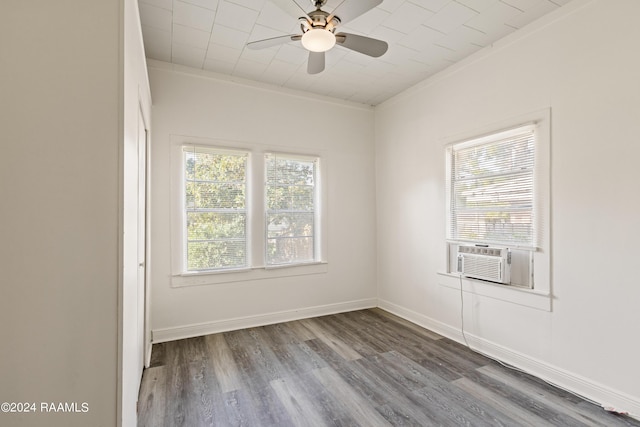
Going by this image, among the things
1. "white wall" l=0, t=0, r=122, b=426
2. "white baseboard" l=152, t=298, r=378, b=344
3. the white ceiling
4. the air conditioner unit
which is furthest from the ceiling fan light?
"white baseboard" l=152, t=298, r=378, b=344

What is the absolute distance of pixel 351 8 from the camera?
1.91m

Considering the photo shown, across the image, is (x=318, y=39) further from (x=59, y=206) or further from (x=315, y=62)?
(x=59, y=206)

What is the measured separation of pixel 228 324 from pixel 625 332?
3559mm

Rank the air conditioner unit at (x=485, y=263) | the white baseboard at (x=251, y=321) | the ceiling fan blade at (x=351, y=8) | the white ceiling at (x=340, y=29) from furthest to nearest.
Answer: the white baseboard at (x=251, y=321)
the air conditioner unit at (x=485, y=263)
the white ceiling at (x=340, y=29)
the ceiling fan blade at (x=351, y=8)

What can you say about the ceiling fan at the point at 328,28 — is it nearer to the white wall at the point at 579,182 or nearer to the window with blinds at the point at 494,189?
the white wall at the point at 579,182

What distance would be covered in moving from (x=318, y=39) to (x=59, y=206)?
1.72 meters

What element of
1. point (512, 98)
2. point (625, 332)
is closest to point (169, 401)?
point (625, 332)

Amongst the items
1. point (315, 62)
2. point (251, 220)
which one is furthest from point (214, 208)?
point (315, 62)

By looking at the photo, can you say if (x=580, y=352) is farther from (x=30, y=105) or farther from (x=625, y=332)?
(x=30, y=105)

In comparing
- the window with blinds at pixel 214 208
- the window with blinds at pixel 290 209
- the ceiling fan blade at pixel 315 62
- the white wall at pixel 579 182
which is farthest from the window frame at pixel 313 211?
the white wall at pixel 579 182

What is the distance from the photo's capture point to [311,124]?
411cm

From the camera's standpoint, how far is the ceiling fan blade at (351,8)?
1.84 m

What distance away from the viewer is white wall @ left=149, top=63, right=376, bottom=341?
3271 millimetres

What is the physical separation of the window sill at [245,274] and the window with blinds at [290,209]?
0.09 meters
